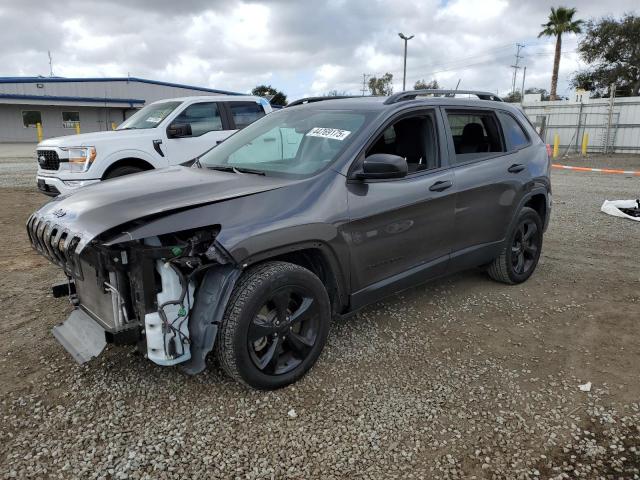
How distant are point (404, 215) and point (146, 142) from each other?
17.9ft

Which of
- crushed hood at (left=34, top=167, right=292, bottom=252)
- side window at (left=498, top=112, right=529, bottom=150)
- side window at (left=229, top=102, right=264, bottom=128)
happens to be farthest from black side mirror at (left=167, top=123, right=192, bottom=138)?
side window at (left=498, top=112, right=529, bottom=150)

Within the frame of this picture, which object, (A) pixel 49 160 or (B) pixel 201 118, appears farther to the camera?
(B) pixel 201 118

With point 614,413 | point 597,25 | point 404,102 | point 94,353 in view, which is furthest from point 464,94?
point 597,25

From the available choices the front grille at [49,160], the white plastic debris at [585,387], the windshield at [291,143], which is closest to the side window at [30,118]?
the front grille at [49,160]

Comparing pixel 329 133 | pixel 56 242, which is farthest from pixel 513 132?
pixel 56 242

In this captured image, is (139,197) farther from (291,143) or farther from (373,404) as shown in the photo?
(373,404)

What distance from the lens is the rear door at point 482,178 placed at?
4.14 metres

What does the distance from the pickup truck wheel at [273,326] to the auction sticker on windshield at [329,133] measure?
106 cm

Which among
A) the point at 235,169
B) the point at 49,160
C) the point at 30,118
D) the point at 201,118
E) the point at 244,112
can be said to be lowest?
the point at 49,160

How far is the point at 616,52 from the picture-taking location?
35.7 metres

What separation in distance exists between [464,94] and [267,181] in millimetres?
2427

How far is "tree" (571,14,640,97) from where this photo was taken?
113 feet

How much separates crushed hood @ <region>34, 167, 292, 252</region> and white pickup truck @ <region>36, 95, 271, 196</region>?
12.9 feet

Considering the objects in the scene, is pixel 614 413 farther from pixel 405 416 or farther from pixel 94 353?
pixel 94 353
